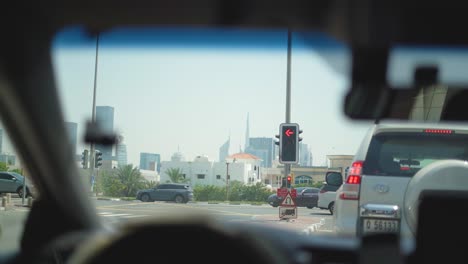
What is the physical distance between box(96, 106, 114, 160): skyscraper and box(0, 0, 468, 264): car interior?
3.7 inches

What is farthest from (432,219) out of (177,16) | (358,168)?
(358,168)

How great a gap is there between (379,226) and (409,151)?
0.86 meters

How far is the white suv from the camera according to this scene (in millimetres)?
5430

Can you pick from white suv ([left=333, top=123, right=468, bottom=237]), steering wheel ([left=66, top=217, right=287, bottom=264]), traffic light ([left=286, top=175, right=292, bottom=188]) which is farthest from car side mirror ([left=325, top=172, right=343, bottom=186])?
traffic light ([left=286, top=175, right=292, bottom=188])

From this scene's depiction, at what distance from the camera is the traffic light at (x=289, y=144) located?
13.3 m

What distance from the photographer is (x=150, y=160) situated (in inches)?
188

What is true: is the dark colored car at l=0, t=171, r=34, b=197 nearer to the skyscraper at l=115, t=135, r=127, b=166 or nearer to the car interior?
the car interior

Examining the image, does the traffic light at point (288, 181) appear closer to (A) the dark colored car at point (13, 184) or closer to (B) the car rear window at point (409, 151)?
(B) the car rear window at point (409, 151)

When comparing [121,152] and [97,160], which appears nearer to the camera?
[121,152]

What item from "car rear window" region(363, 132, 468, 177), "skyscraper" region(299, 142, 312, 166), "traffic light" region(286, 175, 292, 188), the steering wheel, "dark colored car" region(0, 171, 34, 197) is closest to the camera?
the steering wheel

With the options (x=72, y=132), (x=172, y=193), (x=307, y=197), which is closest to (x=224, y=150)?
(x=72, y=132)

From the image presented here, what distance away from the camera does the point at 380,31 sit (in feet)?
10.4

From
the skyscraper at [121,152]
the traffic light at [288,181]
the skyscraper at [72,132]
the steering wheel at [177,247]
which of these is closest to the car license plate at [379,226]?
the skyscraper at [121,152]

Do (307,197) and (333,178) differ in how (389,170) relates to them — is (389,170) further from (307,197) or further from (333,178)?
(307,197)
